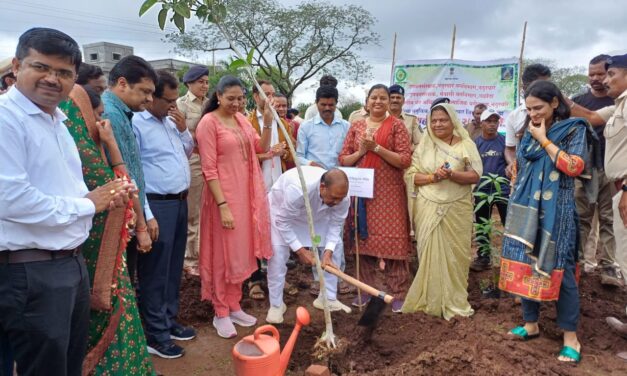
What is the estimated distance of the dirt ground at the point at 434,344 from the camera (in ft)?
8.95

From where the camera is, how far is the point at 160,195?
301cm

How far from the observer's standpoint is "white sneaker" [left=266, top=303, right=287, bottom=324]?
3633 mm

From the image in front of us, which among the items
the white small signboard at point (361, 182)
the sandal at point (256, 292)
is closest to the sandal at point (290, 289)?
the sandal at point (256, 292)

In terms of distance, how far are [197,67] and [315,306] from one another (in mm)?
2457

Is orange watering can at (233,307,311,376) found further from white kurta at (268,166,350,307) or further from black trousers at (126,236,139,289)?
white kurta at (268,166,350,307)

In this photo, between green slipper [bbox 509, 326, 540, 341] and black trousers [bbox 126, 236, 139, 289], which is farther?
green slipper [bbox 509, 326, 540, 341]

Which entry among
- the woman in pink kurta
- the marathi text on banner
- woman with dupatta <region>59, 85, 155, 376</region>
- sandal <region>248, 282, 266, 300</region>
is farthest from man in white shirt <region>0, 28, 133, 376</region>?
the marathi text on banner

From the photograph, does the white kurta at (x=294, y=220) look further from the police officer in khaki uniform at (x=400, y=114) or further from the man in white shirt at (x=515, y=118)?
the man in white shirt at (x=515, y=118)

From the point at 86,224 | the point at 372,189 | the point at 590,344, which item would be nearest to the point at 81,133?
the point at 86,224

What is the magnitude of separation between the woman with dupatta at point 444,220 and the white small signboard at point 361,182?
1.26 ft

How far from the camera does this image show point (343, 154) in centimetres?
414

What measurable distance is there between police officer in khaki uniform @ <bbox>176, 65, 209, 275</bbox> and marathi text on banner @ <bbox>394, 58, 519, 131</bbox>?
3306 mm

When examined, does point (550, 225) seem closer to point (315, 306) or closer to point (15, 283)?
point (315, 306)

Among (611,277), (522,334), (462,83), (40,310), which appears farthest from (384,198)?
(462,83)
